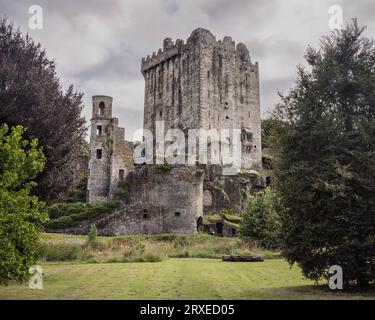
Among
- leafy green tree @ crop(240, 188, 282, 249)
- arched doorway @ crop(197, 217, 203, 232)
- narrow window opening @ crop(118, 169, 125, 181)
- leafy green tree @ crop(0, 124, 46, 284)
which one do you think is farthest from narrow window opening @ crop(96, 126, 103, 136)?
leafy green tree @ crop(0, 124, 46, 284)

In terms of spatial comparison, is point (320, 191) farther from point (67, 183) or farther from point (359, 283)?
point (67, 183)

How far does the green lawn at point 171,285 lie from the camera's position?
37.8 ft

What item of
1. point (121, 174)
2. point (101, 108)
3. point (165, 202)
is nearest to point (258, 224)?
point (165, 202)

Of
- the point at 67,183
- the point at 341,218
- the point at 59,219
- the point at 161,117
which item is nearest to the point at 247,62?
the point at 161,117

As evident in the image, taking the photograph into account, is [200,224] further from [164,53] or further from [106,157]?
[164,53]

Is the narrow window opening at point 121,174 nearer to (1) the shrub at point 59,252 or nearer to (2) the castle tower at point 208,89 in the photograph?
(2) the castle tower at point 208,89

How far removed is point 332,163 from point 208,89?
48986 mm

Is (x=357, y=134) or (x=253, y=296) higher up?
(x=357, y=134)

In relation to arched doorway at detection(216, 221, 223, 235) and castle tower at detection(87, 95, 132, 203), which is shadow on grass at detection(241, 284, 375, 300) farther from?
castle tower at detection(87, 95, 132, 203)

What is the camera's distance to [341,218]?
1269 centimetres

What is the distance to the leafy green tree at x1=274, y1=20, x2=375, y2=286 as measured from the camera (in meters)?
12.7

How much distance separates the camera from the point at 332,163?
13047mm

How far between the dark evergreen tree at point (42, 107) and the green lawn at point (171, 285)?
3735 mm
